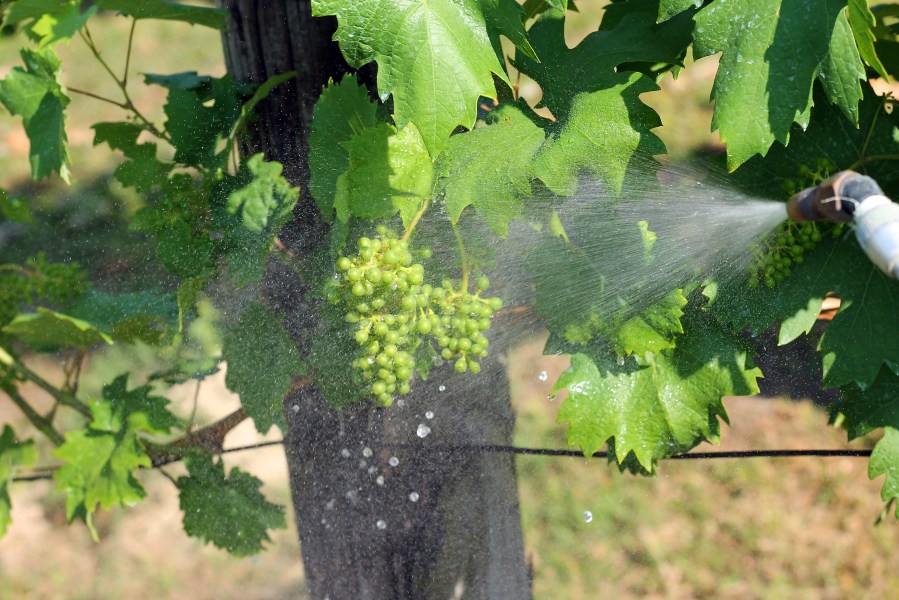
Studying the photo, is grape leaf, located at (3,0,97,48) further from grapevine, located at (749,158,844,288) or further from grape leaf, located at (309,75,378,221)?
grapevine, located at (749,158,844,288)

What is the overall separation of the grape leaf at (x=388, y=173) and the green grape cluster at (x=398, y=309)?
40mm

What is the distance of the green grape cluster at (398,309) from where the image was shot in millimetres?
1132

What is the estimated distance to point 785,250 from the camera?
118 cm

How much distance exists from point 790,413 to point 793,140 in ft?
6.64

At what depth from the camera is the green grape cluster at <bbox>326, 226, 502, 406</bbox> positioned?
1.13 m

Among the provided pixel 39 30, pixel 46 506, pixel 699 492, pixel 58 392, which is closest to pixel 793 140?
pixel 39 30

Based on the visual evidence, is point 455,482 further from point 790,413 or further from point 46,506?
point 46,506

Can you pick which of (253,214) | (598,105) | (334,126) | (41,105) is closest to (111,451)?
(253,214)

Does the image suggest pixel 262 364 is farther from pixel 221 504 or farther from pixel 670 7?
pixel 670 7

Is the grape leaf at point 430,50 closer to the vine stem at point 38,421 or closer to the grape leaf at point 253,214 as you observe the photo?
the grape leaf at point 253,214

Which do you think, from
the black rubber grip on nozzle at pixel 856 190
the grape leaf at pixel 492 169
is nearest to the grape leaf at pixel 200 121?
the grape leaf at pixel 492 169

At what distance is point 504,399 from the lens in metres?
1.55

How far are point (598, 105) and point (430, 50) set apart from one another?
251 mm

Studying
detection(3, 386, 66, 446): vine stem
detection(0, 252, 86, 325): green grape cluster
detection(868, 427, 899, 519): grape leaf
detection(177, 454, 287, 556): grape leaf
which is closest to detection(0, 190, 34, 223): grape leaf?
detection(0, 252, 86, 325): green grape cluster
